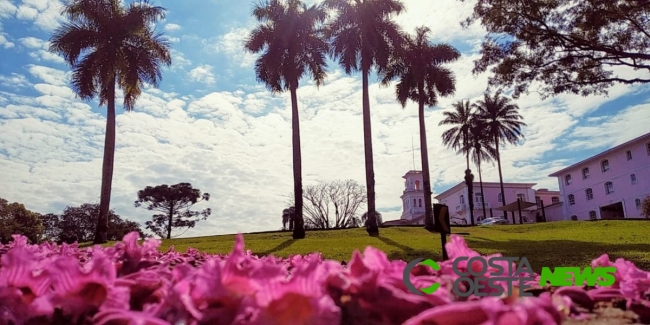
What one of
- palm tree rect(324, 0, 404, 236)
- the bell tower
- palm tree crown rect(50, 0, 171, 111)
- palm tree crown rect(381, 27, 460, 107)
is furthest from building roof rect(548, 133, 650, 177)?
palm tree crown rect(50, 0, 171, 111)

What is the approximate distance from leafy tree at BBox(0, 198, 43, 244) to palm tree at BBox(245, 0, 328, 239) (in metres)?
18.1

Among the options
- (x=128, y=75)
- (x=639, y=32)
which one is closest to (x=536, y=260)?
(x=639, y=32)

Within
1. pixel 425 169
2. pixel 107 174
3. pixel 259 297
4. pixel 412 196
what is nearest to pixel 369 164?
pixel 425 169

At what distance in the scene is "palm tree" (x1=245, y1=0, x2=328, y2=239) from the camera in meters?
20.4

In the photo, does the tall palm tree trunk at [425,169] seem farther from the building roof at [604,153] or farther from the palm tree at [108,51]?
the building roof at [604,153]

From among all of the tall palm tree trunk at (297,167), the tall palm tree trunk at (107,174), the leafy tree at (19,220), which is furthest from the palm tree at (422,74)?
the leafy tree at (19,220)

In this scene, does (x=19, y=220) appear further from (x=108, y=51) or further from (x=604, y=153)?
(x=604, y=153)

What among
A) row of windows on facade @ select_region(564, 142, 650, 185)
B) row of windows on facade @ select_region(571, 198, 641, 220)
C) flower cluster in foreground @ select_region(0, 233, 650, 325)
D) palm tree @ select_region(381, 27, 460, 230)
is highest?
palm tree @ select_region(381, 27, 460, 230)

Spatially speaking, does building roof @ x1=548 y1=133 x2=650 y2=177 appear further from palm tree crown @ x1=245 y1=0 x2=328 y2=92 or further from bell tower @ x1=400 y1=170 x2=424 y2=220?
palm tree crown @ x1=245 y1=0 x2=328 y2=92

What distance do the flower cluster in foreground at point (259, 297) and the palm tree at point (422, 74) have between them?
23938 millimetres

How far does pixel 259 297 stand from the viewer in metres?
0.52

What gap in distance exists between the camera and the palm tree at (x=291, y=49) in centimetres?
2039

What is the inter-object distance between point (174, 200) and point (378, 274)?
1909 inches

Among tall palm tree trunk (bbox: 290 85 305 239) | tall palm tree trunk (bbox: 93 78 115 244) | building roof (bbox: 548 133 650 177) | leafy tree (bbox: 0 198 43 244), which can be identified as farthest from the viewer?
building roof (bbox: 548 133 650 177)
